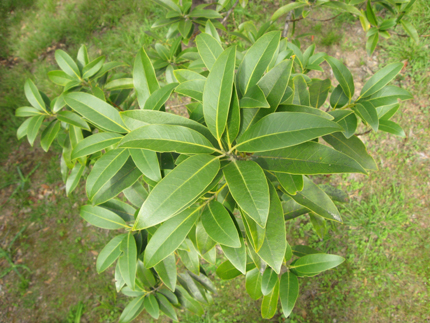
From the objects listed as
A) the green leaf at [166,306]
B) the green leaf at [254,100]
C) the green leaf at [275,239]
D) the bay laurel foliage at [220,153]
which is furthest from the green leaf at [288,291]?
the green leaf at [254,100]

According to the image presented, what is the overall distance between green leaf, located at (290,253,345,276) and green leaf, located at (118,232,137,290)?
2.41 ft

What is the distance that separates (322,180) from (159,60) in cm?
200

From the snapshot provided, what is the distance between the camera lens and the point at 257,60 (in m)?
0.83

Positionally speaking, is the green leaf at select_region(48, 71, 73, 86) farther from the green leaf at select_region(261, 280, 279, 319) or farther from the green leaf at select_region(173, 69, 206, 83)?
the green leaf at select_region(261, 280, 279, 319)

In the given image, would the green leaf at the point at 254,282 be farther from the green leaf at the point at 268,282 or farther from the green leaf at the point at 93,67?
the green leaf at the point at 93,67

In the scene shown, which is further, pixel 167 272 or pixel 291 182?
pixel 167 272

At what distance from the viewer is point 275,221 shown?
77 cm

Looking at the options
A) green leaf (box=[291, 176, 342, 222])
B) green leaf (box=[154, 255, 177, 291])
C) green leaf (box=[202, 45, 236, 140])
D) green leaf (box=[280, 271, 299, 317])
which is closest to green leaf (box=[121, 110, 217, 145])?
green leaf (box=[202, 45, 236, 140])

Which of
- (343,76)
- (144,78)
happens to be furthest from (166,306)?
(343,76)

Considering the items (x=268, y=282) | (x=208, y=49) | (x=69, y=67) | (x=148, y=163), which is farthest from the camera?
(x=69, y=67)

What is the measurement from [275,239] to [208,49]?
2.43 ft

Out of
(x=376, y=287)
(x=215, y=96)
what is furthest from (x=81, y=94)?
(x=376, y=287)

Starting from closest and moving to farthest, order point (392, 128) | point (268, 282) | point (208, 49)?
1. point (208, 49)
2. point (268, 282)
3. point (392, 128)

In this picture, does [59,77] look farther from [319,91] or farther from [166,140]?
[319,91]
